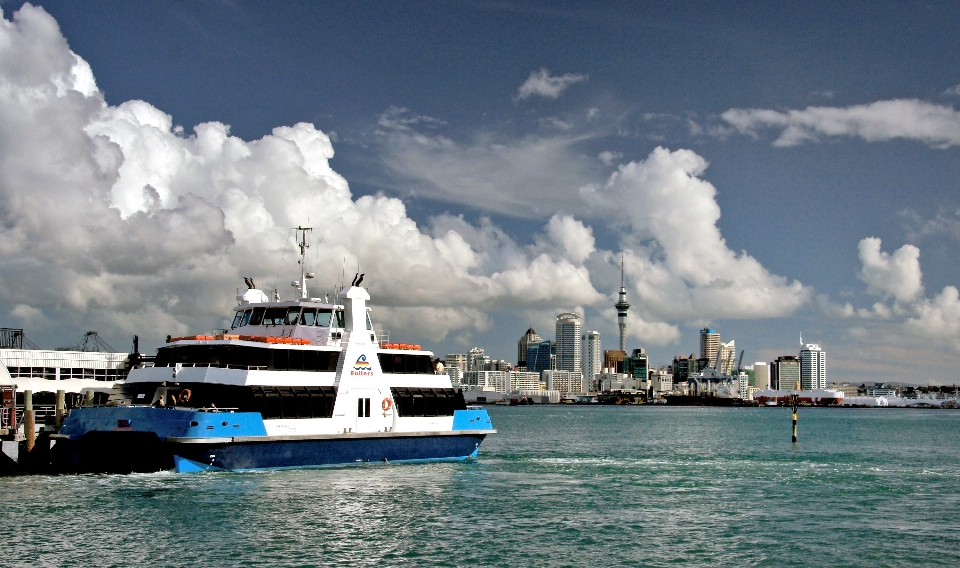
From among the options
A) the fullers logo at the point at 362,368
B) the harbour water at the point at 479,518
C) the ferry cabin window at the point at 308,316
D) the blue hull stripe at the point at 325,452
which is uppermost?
the ferry cabin window at the point at 308,316

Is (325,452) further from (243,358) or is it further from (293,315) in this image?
(293,315)

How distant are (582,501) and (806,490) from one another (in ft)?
30.5

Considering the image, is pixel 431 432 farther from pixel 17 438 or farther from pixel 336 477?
pixel 17 438

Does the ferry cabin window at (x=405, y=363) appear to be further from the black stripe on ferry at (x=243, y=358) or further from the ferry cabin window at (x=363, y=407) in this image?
the black stripe on ferry at (x=243, y=358)

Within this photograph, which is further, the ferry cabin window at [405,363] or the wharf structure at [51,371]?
Answer: the wharf structure at [51,371]

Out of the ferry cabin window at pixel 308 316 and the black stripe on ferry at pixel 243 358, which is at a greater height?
the ferry cabin window at pixel 308 316

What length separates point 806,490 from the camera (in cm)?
3269

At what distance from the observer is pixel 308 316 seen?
120 ft

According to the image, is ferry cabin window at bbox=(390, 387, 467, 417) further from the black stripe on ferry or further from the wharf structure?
the wharf structure

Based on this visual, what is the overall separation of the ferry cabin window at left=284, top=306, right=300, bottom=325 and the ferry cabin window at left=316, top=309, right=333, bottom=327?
0.82 meters

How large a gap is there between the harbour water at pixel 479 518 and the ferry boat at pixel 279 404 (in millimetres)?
989

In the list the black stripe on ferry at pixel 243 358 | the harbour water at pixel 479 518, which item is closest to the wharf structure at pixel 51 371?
the black stripe on ferry at pixel 243 358

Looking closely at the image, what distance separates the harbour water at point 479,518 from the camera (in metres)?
20.7

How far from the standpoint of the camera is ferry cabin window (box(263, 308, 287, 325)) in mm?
36906
